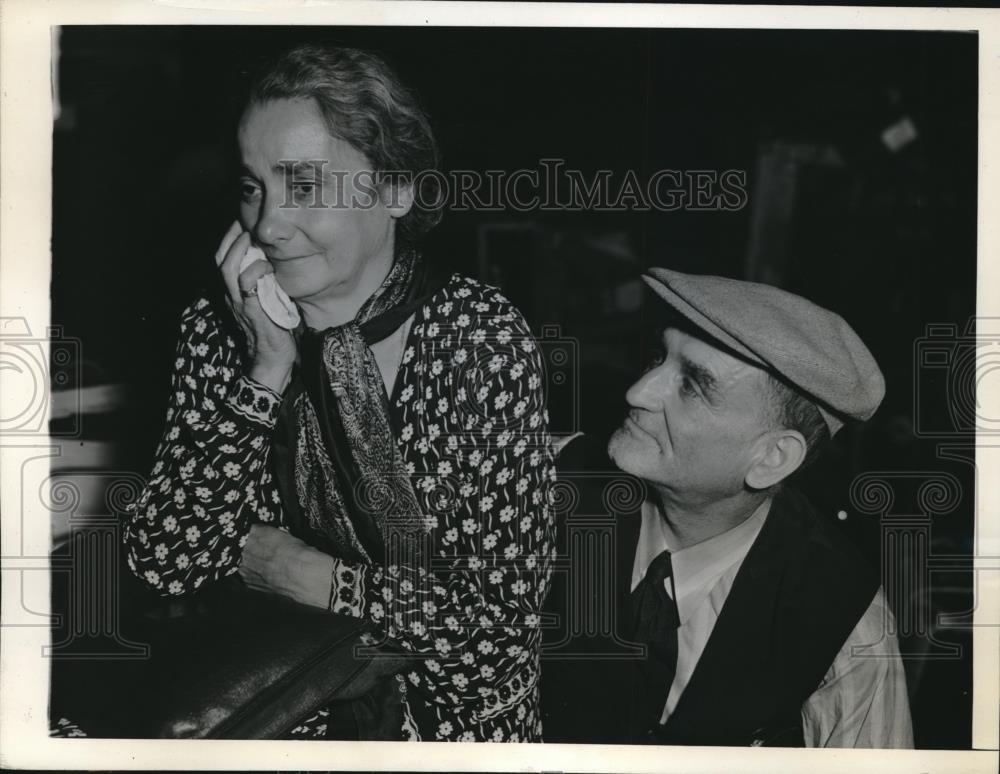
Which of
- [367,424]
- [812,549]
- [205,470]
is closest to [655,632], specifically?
[812,549]

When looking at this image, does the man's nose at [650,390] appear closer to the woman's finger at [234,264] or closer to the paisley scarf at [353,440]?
the paisley scarf at [353,440]

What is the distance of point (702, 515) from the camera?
2.73 m

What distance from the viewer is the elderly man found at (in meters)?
2.64

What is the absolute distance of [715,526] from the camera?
2.73 metres

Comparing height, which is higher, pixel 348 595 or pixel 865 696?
pixel 348 595

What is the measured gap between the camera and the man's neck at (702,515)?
2719mm

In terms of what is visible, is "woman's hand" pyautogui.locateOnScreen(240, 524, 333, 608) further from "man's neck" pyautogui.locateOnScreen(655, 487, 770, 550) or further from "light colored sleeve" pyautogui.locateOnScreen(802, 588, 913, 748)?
"light colored sleeve" pyautogui.locateOnScreen(802, 588, 913, 748)

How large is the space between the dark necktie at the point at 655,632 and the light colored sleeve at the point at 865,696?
43cm

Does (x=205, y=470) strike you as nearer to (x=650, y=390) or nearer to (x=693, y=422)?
(x=650, y=390)

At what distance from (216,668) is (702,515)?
1524 millimetres

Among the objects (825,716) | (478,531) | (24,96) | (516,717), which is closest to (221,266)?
(24,96)

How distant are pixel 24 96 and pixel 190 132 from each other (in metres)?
0.56

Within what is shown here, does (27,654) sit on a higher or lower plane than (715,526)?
lower

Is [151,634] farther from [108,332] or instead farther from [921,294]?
[921,294]
